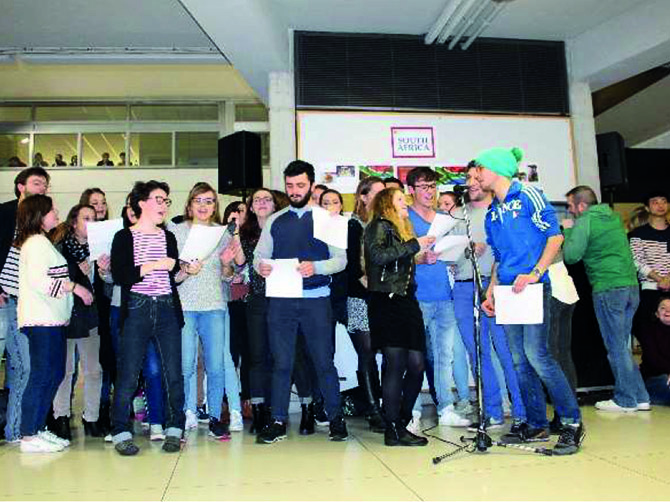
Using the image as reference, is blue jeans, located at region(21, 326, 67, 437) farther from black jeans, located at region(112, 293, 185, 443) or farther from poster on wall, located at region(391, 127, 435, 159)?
poster on wall, located at region(391, 127, 435, 159)

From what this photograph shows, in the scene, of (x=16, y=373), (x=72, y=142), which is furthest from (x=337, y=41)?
(x=72, y=142)

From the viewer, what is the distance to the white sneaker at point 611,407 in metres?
3.75

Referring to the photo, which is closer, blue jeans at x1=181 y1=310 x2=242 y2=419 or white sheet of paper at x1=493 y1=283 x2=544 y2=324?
white sheet of paper at x1=493 y1=283 x2=544 y2=324

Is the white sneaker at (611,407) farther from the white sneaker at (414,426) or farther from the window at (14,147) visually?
the window at (14,147)

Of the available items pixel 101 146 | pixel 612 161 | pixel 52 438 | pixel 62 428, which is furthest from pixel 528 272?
pixel 101 146

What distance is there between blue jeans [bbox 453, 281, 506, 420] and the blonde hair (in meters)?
0.72

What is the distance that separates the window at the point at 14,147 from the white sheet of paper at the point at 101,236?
28.1 ft

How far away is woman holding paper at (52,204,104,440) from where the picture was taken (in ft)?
10.8

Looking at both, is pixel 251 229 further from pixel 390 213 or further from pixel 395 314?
pixel 395 314

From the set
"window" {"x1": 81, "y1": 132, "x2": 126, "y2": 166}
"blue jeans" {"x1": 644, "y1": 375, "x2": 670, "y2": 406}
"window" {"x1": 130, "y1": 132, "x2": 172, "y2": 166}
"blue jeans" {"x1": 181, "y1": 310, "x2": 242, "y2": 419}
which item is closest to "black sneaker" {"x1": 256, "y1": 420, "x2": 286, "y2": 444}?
"blue jeans" {"x1": 181, "y1": 310, "x2": 242, "y2": 419}

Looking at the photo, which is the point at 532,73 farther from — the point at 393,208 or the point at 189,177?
the point at 189,177

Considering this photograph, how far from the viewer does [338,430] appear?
308 centimetres

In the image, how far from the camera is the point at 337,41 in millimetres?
5445

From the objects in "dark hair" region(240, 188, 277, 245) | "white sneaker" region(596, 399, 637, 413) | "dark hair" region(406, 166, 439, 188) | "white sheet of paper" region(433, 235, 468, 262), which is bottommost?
"white sneaker" region(596, 399, 637, 413)
